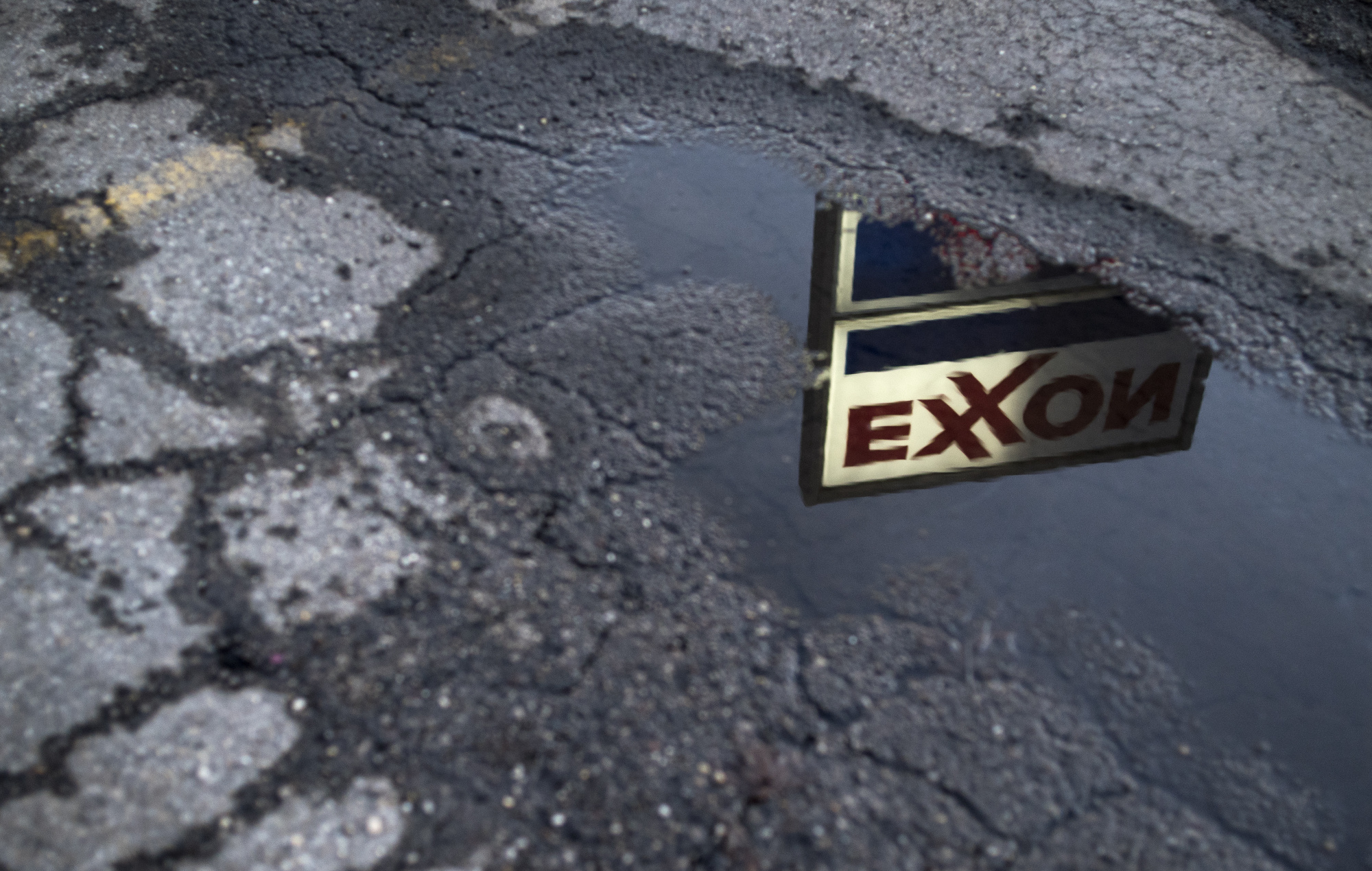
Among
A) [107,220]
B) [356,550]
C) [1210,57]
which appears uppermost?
[1210,57]

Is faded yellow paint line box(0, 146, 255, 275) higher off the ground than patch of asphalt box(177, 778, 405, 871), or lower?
higher

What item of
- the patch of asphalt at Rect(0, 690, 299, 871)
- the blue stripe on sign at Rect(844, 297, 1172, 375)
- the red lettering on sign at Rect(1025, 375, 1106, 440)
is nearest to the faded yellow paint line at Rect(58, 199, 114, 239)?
the patch of asphalt at Rect(0, 690, 299, 871)

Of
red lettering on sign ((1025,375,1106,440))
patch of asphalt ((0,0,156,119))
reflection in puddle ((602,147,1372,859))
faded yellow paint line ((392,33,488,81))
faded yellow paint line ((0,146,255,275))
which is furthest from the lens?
faded yellow paint line ((392,33,488,81))

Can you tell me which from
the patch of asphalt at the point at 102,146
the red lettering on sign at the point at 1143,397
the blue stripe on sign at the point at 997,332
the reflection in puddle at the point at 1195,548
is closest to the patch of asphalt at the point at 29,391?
the patch of asphalt at the point at 102,146

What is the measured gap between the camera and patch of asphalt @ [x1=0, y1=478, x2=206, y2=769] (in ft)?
6.47

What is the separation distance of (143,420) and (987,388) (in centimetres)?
225

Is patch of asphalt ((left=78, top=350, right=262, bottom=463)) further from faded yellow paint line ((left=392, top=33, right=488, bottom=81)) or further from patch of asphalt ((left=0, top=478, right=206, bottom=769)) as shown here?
faded yellow paint line ((left=392, top=33, right=488, bottom=81))

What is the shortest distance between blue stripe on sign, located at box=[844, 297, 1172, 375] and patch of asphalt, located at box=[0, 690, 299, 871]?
1768 millimetres

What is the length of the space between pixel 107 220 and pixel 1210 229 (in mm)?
3488

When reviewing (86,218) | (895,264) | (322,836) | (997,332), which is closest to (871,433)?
(997,332)

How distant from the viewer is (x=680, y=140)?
3.54 metres

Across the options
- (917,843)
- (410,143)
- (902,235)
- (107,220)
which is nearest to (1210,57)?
(902,235)

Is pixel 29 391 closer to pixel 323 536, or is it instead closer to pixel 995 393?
pixel 323 536

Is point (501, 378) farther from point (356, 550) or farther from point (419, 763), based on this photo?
point (419, 763)
